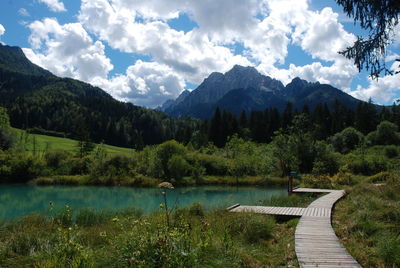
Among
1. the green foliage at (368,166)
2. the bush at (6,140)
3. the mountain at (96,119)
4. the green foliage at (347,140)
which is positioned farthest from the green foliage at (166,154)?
the mountain at (96,119)

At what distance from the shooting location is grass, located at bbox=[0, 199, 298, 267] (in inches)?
173

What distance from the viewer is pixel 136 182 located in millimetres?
32656

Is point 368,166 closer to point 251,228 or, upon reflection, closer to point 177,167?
point 177,167

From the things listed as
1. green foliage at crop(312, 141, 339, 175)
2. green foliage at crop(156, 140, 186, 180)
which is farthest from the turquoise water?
green foliage at crop(312, 141, 339, 175)

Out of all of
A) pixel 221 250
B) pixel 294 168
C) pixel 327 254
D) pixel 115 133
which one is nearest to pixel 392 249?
pixel 327 254

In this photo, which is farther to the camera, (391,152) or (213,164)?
(391,152)

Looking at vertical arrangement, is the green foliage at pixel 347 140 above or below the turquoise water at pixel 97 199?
above

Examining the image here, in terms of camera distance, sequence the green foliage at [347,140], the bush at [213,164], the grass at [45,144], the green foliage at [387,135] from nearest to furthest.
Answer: the bush at [213,164] → the green foliage at [347,140] → the green foliage at [387,135] → the grass at [45,144]

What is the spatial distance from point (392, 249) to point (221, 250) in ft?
10.1

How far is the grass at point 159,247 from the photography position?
4.41 m

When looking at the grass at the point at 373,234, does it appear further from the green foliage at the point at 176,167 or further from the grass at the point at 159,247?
the green foliage at the point at 176,167

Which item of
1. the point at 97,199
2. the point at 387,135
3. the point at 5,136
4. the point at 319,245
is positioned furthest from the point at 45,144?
the point at 319,245

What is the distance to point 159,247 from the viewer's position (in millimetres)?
4430

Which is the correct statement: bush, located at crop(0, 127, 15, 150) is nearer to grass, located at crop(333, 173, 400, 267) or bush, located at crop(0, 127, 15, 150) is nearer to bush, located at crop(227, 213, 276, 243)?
bush, located at crop(227, 213, 276, 243)
